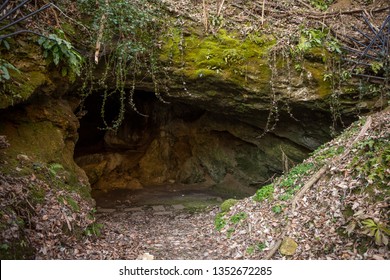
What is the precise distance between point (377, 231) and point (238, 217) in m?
2.49

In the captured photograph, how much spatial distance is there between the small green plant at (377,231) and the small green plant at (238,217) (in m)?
2.18

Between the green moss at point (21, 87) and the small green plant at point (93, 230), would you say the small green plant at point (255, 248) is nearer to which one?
the small green plant at point (93, 230)

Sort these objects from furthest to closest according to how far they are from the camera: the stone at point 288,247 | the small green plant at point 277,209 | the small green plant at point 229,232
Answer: the small green plant at point 229,232
the small green plant at point 277,209
the stone at point 288,247

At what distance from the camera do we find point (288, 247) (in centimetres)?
402

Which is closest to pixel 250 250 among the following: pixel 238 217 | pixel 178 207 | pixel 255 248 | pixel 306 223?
pixel 255 248

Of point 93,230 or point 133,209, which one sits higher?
point 93,230

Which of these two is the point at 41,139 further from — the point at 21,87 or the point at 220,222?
the point at 220,222

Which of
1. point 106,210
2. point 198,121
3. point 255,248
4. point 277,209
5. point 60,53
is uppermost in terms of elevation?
point 60,53

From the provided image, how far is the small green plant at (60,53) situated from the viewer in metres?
4.94

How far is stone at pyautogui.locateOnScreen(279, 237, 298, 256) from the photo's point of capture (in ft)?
13.0

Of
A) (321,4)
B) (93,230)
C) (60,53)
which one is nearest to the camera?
(93,230)

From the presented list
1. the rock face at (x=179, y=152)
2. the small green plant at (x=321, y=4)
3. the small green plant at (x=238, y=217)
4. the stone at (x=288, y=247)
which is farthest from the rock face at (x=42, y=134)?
the small green plant at (x=321, y=4)

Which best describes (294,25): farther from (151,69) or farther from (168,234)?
(168,234)

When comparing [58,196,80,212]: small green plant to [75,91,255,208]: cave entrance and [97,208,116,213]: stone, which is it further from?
[75,91,255,208]: cave entrance
